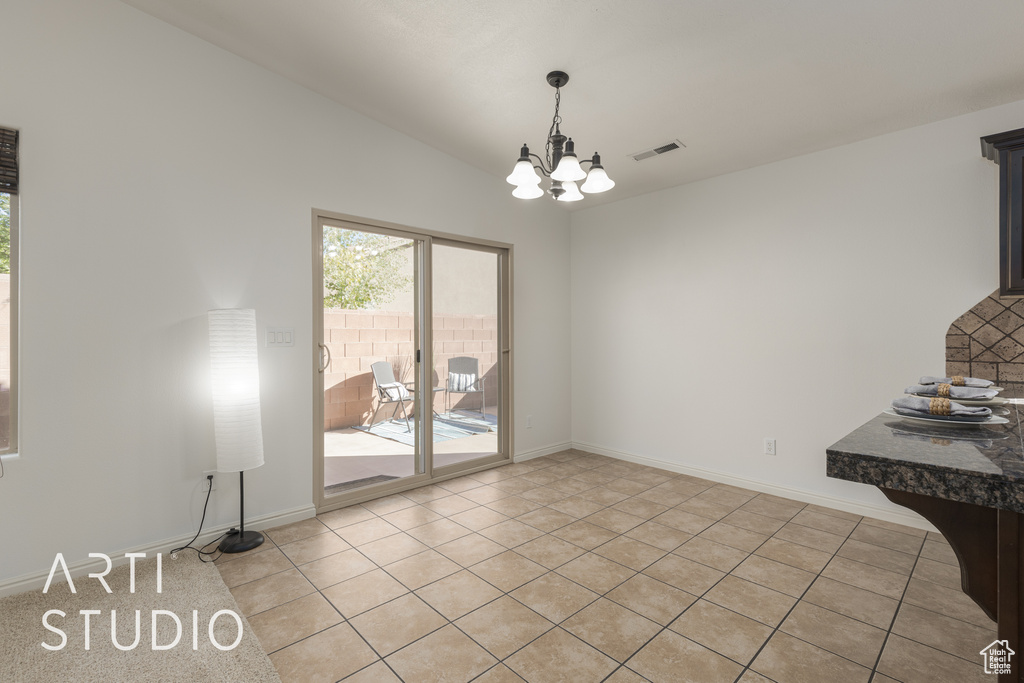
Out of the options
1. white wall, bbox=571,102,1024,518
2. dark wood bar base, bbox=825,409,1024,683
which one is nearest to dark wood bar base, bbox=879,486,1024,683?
dark wood bar base, bbox=825,409,1024,683

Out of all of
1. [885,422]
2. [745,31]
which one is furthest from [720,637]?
[745,31]

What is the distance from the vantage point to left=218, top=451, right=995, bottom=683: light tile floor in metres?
1.81

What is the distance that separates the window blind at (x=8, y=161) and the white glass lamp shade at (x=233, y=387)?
101cm

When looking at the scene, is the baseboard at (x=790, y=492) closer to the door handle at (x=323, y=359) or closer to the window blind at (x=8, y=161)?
the door handle at (x=323, y=359)

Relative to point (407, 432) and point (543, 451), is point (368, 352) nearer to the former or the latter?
point (407, 432)

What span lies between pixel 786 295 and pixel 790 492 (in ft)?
4.83

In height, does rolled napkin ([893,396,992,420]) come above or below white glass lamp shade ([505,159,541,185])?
below

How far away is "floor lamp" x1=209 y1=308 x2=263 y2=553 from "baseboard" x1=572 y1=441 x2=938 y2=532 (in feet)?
10.6

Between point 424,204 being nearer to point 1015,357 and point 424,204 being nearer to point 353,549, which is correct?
point 353,549

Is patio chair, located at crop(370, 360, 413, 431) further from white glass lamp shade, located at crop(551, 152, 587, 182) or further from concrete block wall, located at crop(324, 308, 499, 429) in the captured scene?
white glass lamp shade, located at crop(551, 152, 587, 182)

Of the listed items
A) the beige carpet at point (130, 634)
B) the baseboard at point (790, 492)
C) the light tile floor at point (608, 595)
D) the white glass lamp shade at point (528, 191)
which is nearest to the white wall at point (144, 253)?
the beige carpet at point (130, 634)

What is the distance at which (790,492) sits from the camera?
3592mm

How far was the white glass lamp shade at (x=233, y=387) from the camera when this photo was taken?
2699 millimetres

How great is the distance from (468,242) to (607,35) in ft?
7.07
